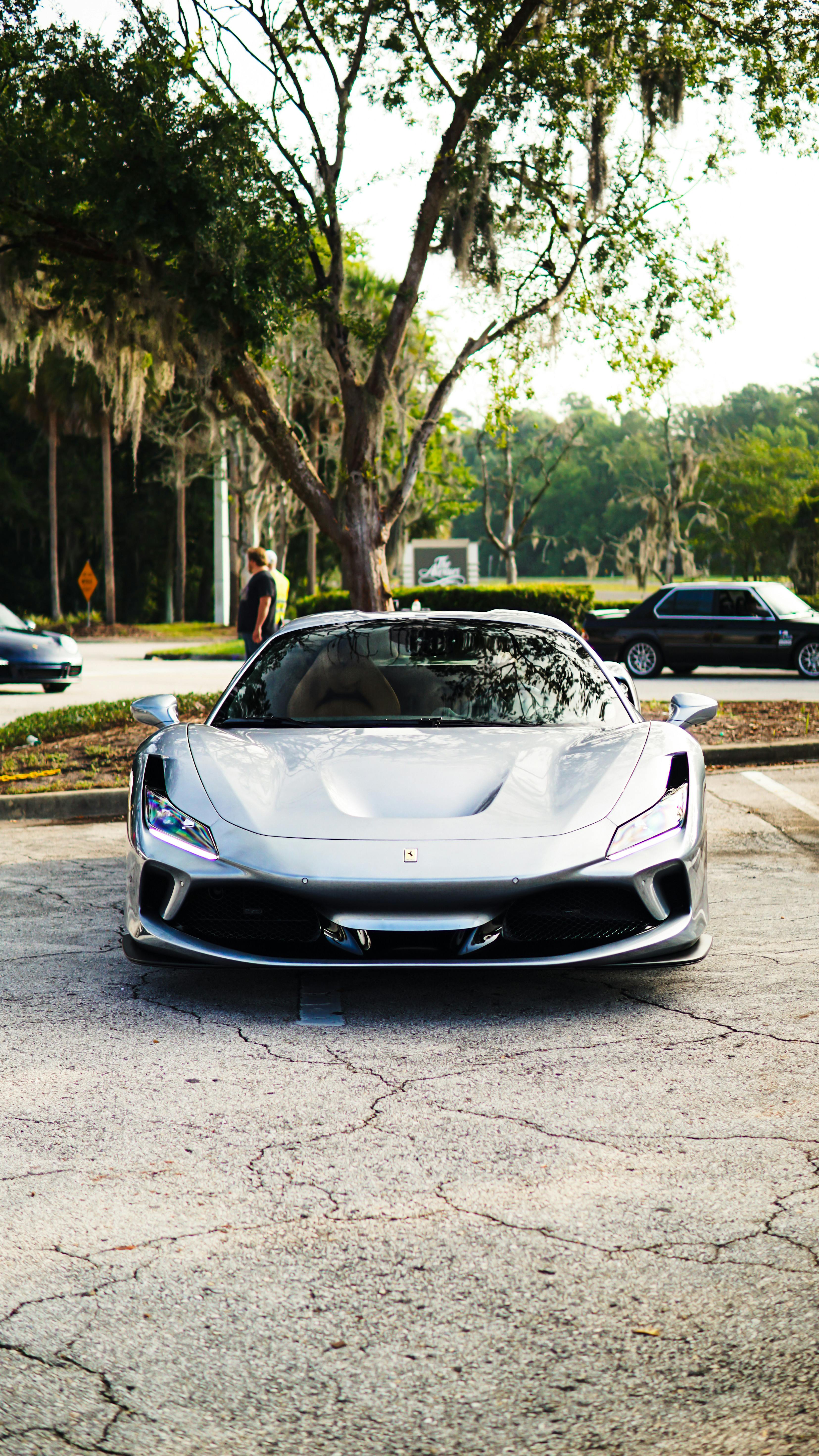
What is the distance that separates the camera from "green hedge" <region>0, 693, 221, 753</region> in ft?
38.1

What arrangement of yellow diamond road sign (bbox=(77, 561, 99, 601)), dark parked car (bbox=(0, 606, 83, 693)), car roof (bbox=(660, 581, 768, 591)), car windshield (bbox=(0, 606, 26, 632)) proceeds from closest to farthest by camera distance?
dark parked car (bbox=(0, 606, 83, 693))
car windshield (bbox=(0, 606, 26, 632))
car roof (bbox=(660, 581, 768, 591))
yellow diamond road sign (bbox=(77, 561, 99, 601))

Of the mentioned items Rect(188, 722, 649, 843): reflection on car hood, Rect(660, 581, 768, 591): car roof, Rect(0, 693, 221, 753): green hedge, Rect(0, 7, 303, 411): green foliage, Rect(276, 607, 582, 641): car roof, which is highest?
Rect(0, 7, 303, 411): green foliage

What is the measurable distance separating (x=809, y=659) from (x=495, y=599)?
7.74m

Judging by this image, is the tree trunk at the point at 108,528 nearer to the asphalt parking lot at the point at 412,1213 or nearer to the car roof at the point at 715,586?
the car roof at the point at 715,586

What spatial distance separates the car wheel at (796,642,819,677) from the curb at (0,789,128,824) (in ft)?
43.3

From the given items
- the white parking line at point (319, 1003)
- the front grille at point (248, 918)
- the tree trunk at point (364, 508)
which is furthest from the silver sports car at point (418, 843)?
the tree trunk at point (364, 508)

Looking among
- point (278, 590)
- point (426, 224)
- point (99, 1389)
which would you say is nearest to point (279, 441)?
point (278, 590)

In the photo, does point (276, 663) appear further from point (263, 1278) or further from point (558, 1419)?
point (558, 1419)

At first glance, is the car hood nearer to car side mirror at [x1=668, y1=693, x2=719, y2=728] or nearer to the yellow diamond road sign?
car side mirror at [x1=668, y1=693, x2=719, y2=728]

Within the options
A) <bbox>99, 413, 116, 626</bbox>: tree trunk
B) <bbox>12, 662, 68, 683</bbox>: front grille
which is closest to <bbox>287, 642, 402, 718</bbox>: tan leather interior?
<bbox>12, 662, 68, 683</bbox>: front grille

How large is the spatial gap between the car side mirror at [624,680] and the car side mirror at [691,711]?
6.2 inches

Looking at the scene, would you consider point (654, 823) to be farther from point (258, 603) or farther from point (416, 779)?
point (258, 603)

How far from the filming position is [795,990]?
186 inches

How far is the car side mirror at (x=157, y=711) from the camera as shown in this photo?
18.5 ft
